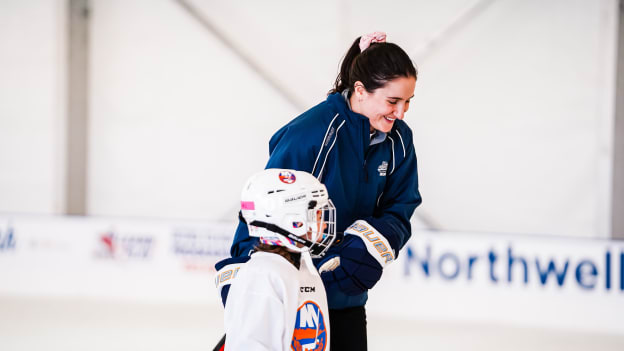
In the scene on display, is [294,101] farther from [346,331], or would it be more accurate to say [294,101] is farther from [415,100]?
[346,331]

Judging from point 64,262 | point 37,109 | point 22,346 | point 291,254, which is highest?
point 37,109

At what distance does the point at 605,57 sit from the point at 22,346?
14.2ft

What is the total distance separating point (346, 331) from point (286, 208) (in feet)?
1.52

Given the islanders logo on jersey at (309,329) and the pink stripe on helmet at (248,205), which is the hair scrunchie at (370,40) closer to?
the pink stripe on helmet at (248,205)

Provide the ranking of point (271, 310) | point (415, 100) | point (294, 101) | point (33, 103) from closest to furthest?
point (271, 310) < point (415, 100) < point (294, 101) < point (33, 103)

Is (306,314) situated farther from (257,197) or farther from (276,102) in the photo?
(276,102)

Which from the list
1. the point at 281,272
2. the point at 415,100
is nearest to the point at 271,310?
the point at 281,272

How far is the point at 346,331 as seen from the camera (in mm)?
1655

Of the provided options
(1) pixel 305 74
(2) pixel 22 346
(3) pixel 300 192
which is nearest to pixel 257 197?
(3) pixel 300 192

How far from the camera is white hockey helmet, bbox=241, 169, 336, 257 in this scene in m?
1.39

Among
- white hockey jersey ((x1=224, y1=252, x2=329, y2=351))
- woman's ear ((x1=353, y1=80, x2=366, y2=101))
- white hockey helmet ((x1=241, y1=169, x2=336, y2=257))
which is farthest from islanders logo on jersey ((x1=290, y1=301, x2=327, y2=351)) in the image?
woman's ear ((x1=353, y1=80, x2=366, y2=101))

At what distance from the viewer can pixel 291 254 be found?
4.74ft

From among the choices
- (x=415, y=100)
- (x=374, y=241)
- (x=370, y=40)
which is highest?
(x=415, y=100)

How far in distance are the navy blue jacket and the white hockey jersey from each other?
211 mm
